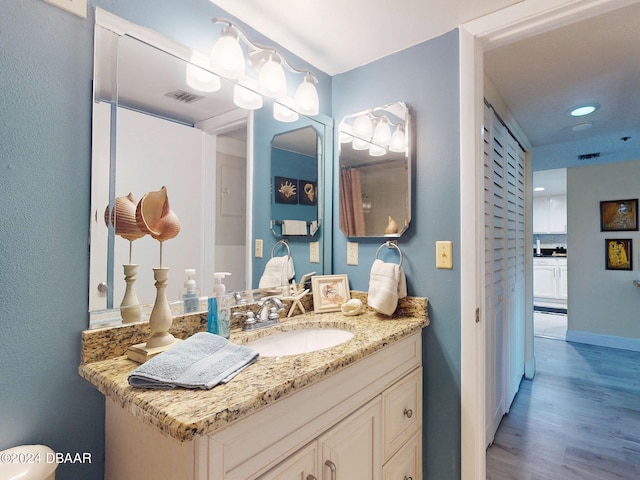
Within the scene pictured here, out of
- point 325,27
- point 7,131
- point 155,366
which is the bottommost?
point 155,366

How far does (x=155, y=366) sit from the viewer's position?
0.83 meters

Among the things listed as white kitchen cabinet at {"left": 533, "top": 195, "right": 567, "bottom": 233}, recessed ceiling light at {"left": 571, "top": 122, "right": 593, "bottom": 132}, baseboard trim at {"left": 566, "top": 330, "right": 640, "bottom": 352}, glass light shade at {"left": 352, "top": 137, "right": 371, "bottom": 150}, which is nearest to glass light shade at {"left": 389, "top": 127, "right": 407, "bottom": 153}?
glass light shade at {"left": 352, "top": 137, "right": 371, "bottom": 150}

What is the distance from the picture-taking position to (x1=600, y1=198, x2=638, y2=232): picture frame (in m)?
3.95

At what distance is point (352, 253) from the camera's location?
188 centimetres

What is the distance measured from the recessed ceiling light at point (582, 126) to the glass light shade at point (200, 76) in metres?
3.00

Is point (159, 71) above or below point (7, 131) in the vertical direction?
above

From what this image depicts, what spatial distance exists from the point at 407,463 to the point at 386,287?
744mm

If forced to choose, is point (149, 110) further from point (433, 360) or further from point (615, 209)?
point (615, 209)

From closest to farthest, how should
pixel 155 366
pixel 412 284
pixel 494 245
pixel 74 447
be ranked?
pixel 155 366
pixel 74 447
pixel 412 284
pixel 494 245

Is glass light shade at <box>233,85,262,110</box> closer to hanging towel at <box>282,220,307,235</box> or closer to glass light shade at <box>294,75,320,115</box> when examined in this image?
glass light shade at <box>294,75,320,115</box>

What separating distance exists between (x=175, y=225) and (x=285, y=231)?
28.6 inches

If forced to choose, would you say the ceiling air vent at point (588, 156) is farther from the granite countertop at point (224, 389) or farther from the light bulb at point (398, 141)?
the granite countertop at point (224, 389)

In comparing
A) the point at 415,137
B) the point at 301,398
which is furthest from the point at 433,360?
the point at 415,137

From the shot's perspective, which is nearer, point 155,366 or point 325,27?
point 155,366
